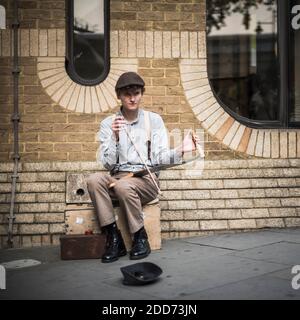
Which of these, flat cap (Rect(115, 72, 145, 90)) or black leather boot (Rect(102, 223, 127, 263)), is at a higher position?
flat cap (Rect(115, 72, 145, 90))

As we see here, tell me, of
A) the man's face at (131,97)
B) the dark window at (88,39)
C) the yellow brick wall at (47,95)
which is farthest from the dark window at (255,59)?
the dark window at (88,39)

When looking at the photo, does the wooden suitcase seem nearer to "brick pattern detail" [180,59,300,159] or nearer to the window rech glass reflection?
"brick pattern detail" [180,59,300,159]

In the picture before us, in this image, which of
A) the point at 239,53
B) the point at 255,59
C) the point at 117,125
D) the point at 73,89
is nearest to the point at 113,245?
the point at 117,125

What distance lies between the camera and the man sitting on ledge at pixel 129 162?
4027 mm

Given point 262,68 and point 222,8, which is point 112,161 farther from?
point 222,8

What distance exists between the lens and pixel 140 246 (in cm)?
402

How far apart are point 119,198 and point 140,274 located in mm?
977

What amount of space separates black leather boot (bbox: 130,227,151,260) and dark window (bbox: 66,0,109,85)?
2015mm

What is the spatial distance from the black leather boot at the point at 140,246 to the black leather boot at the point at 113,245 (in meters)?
0.13

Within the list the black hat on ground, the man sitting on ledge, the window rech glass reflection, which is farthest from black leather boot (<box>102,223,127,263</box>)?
the window rech glass reflection

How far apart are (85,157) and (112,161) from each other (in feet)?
3.12

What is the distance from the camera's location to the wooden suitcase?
405 cm

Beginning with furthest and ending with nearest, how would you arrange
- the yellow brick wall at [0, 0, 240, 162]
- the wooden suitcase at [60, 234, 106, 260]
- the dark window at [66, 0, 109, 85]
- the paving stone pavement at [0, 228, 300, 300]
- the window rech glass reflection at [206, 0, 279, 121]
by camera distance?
the window rech glass reflection at [206, 0, 279, 121] → the dark window at [66, 0, 109, 85] → the yellow brick wall at [0, 0, 240, 162] → the wooden suitcase at [60, 234, 106, 260] → the paving stone pavement at [0, 228, 300, 300]

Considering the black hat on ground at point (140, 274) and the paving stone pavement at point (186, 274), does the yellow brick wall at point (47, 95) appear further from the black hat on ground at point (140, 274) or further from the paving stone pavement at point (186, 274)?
the black hat on ground at point (140, 274)
